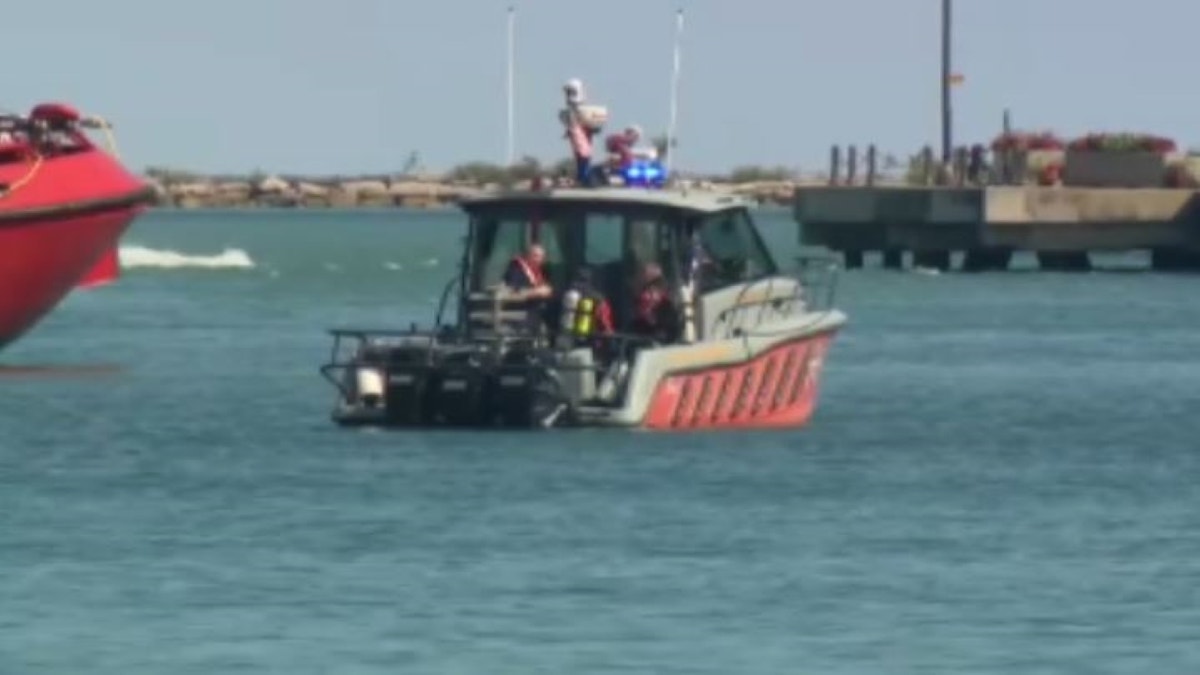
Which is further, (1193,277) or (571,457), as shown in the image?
(1193,277)

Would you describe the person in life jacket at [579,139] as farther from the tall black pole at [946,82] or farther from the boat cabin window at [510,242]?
the tall black pole at [946,82]

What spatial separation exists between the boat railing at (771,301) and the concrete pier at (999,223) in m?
50.4

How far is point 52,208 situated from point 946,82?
2120 inches

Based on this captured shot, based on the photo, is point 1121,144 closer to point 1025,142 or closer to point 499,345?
point 1025,142

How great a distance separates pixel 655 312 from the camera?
37.5 m

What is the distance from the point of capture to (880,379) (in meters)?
51.7

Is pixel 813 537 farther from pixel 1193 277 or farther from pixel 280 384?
pixel 1193 277

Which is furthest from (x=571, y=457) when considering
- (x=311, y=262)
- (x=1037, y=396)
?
(x=311, y=262)

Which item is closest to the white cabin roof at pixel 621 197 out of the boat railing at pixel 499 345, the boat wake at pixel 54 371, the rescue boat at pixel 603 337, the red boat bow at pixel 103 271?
the rescue boat at pixel 603 337

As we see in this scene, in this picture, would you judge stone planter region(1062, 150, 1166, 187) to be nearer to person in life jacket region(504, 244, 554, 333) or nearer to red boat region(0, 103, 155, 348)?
red boat region(0, 103, 155, 348)

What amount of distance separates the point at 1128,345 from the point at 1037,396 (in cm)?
1341

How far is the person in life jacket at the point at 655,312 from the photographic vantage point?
37.4 meters

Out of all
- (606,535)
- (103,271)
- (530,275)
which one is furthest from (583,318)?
(103,271)

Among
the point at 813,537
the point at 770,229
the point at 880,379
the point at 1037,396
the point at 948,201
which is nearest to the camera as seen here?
the point at 813,537
